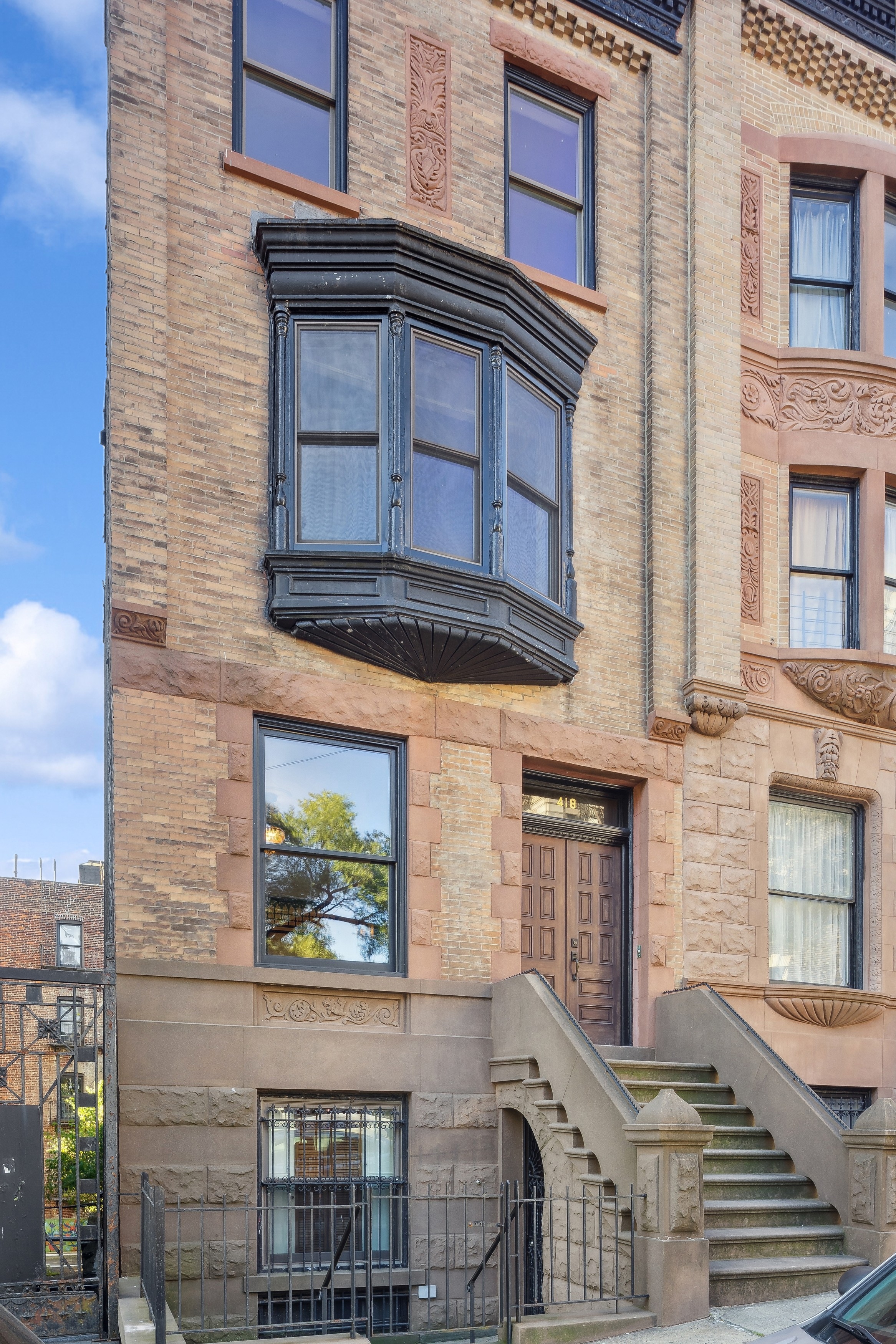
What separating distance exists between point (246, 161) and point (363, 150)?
1.41 metres

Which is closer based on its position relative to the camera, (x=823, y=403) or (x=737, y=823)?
(x=737, y=823)

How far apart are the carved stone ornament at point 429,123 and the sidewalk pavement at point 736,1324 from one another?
1043 centimetres

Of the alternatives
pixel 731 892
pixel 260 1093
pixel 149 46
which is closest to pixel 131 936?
pixel 260 1093

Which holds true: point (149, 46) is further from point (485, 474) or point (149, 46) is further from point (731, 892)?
point (731, 892)

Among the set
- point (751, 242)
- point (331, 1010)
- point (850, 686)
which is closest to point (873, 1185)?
point (331, 1010)

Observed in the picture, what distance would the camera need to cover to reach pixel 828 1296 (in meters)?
10.0

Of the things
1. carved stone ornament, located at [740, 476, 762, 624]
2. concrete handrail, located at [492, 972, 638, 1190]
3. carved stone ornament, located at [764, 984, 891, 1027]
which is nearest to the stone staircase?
concrete handrail, located at [492, 972, 638, 1190]

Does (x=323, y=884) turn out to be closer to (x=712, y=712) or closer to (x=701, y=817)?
(x=701, y=817)

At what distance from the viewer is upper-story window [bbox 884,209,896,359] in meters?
16.9

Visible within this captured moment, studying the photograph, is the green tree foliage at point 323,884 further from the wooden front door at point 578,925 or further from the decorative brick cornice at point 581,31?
the decorative brick cornice at point 581,31

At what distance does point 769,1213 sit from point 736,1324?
178 centimetres

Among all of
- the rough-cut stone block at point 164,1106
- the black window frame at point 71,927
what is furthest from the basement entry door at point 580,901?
the black window frame at point 71,927

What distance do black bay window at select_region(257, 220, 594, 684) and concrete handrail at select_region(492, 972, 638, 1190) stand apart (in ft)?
10.4

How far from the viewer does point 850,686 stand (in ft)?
49.4
